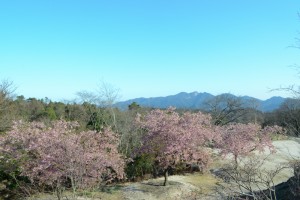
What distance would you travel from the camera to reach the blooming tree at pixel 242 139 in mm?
20688

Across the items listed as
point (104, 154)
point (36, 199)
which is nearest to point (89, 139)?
point (104, 154)

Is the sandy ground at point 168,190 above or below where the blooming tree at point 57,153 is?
below

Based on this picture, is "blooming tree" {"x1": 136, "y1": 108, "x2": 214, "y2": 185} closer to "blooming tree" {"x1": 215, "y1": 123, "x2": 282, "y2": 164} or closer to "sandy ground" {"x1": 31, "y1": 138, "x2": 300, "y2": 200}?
"sandy ground" {"x1": 31, "y1": 138, "x2": 300, "y2": 200}

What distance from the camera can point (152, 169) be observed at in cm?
2122

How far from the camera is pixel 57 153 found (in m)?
13.1

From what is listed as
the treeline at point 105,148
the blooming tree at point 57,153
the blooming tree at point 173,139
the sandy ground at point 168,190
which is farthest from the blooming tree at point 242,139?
the blooming tree at point 57,153

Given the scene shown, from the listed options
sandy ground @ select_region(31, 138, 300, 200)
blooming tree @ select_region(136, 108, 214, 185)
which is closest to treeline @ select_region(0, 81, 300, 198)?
blooming tree @ select_region(136, 108, 214, 185)

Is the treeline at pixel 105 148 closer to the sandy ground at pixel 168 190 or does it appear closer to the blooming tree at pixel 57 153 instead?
the blooming tree at pixel 57 153

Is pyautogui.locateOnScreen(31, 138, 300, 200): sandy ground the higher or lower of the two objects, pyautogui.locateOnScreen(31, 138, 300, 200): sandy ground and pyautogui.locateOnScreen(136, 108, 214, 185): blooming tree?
the lower

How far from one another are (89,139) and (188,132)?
575 cm

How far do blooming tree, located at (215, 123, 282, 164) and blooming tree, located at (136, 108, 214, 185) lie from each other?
1706 millimetres

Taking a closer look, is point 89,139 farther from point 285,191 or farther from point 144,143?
point 285,191

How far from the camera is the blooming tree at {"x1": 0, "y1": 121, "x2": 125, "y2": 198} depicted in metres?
13.1

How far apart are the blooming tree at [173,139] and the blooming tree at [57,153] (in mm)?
3484
